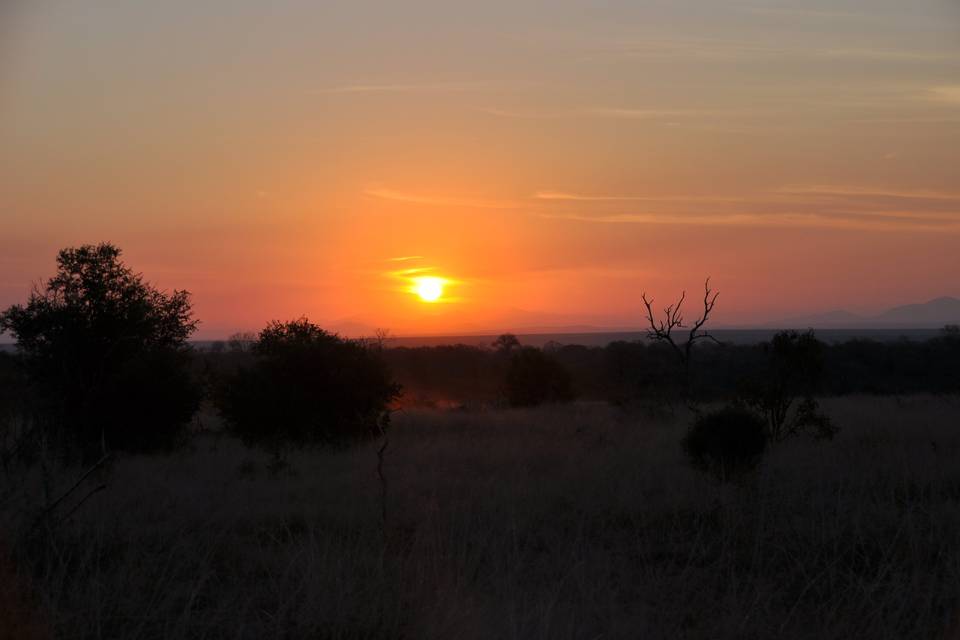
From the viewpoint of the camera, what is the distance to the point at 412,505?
9695 mm

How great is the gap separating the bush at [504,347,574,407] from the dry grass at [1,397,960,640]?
63.8 feet

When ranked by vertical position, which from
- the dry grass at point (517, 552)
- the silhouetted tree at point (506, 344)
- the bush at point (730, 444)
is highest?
the silhouetted tree at point (506, 344)

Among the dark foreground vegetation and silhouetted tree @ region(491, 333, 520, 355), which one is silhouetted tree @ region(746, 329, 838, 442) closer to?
the dark foreground vegetation

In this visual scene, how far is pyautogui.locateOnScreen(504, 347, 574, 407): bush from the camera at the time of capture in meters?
33.1

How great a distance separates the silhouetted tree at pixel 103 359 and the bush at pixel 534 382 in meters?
17.2

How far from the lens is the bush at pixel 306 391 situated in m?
18.0

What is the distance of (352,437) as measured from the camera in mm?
18641

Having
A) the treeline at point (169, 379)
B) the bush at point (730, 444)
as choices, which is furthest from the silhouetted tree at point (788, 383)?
the bush at point (730, 444)

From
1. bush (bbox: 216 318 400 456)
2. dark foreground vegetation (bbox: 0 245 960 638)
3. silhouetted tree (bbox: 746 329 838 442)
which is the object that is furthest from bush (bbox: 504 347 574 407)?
silhouetted tree (bbox: 746 329 838 442)

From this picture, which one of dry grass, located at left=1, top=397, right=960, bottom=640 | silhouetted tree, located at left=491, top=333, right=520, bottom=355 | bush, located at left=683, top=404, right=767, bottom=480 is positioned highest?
silhouetted tree, located at left=491, top=333, right=520, bottom=355

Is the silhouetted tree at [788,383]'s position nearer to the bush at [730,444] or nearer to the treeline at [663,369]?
the bush at [730,444]

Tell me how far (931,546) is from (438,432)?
44.0ft

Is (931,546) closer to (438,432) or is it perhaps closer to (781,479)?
(781,479)

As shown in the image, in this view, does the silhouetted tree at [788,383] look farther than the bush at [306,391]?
No
